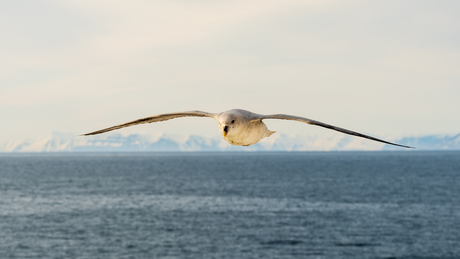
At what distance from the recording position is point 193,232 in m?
125

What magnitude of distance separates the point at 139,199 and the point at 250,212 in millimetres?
52511

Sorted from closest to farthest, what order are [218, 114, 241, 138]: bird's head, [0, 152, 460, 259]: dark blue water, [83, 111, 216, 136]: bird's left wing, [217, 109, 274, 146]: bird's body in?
[218, 114, 241, 138]: bird's head → [217, 109, 274, 146]: bird's body → [83, 111, 216, 136]: bird's left wing → [0, 152, 460, 259]: dark blue water

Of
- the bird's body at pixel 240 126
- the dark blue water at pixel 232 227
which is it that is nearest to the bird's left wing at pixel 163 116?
the bird's body at pixel 240 126

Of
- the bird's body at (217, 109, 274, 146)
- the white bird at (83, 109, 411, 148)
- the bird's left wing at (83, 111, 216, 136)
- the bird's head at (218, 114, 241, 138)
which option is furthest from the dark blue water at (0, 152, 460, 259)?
the bird's head at (218, 114, 241, 138)

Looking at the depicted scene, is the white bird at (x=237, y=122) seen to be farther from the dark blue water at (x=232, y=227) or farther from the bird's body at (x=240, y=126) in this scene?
the dark blue water at (x=232, y=227)

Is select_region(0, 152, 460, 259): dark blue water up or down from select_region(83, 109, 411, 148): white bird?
down

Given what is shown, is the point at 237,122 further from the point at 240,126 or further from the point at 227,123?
the point at 227,123

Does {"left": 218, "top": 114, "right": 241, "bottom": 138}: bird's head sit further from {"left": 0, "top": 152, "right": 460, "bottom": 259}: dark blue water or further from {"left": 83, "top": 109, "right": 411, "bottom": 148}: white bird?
{"left": 0, "top": 152, "right": 460, "bottom": 259}: dark blue water

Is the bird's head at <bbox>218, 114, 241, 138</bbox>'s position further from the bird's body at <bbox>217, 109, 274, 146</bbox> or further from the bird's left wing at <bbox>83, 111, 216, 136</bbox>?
the bird's left wing at <bbox>83, 111, 216, 136</bbox>

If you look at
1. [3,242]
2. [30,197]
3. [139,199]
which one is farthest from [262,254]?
[30,197]

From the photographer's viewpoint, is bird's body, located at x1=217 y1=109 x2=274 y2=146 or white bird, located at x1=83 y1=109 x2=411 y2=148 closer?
white bird, located at x1=83 y1=109 x2=411 y2=148

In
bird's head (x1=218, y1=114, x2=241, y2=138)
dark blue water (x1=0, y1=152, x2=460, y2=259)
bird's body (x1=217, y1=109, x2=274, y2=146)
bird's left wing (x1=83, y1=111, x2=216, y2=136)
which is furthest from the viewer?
dark blue water (x1=0, y1=152, x2=460, y2=259)

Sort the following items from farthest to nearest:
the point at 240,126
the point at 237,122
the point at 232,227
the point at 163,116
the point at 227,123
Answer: the point at 232,227 < the point at 163,116 < the point at 240,126 < the point at 237,122 < the point at 227,123

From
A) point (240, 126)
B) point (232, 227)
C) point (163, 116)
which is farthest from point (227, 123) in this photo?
point (232, 227)
